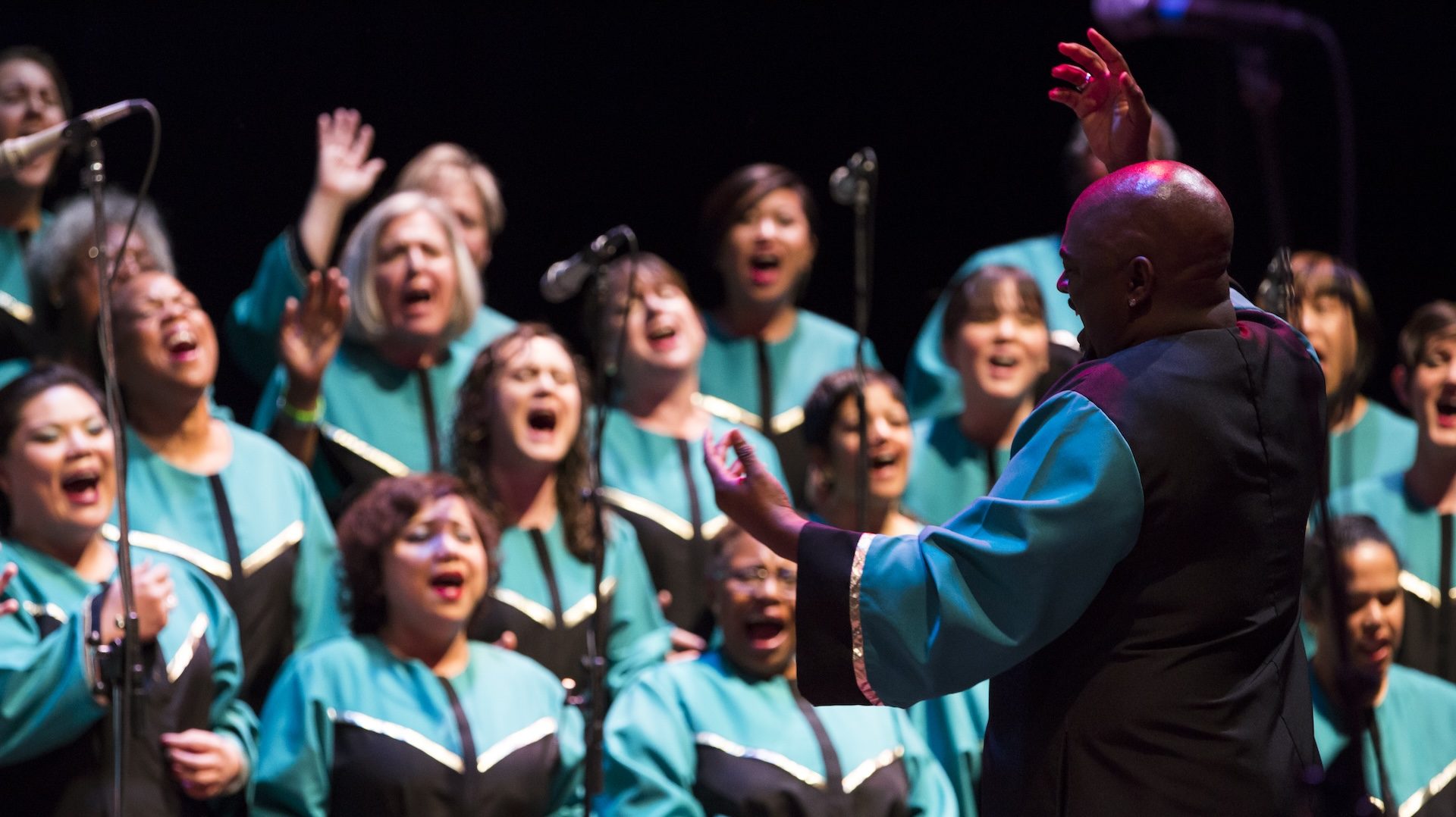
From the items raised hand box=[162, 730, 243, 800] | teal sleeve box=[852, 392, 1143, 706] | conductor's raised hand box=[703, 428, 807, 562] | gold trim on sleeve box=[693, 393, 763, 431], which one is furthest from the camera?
gold trim on sleeve box=[693, 393, 763, 431]

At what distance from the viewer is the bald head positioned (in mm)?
1914

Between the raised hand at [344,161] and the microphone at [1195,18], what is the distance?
7.69 ft

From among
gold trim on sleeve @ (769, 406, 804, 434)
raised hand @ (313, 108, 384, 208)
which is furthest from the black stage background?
gold trim on sleeve @ (769, 406, 804, 434)

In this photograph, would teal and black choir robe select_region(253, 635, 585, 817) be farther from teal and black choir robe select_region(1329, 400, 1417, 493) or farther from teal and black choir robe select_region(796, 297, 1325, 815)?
teal and black choir robe select_region(1329, 400, 1417, 493)

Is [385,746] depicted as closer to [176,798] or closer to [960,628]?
[176,798]

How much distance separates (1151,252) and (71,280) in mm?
2657

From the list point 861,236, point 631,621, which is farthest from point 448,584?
point 861,236

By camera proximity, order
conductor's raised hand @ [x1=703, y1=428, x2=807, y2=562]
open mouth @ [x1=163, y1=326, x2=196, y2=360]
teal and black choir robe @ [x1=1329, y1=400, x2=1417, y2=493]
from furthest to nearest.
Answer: teal and black choir robe @ [x1=1329, y1=400, x2=1417, y2=493] < open mouth @ [x1=163, y1=326, x2=196, y2=360] < conductor's raised hand @ [x1=703, y1=428, x2=807, y2=562]

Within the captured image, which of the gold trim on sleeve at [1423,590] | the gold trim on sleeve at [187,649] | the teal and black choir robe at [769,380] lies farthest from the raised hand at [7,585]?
the gold trim on sleeve at [1423,590]

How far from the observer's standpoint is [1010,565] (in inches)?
72.2

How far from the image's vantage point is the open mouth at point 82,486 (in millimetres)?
3133

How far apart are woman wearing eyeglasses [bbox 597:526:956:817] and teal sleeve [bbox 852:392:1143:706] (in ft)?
4.72

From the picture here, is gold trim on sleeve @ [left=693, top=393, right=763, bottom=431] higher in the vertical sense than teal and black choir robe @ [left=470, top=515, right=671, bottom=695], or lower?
higher

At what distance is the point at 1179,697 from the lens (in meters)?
1.88
